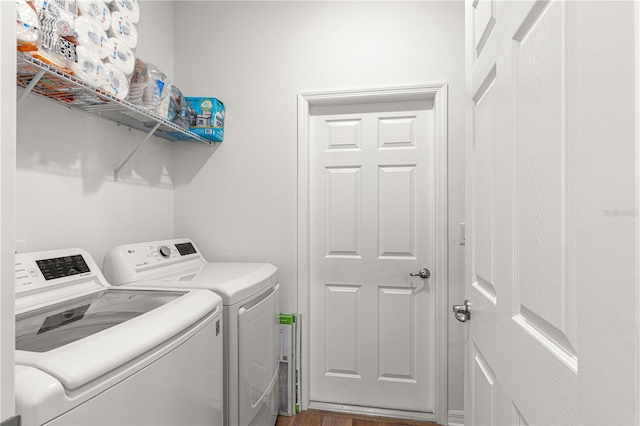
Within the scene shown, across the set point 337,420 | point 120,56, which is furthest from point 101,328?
point 337,420

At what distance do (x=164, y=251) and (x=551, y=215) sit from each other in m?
1.80

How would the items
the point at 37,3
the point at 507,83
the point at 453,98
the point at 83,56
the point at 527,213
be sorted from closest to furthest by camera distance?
the point at 527,213 → the point at 507,83 → the point at 37,3 → the point at 83,56 → the point at 453,98

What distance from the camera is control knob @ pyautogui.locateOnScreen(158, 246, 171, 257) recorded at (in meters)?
1.80

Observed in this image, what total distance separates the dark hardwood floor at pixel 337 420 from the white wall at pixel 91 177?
4.71ft

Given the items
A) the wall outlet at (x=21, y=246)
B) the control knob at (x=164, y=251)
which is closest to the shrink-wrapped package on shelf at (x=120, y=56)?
the wall outlet at (x=21, y=246)

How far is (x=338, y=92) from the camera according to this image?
2.08 metres

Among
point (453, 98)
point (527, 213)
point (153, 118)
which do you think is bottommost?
point (527, 213)

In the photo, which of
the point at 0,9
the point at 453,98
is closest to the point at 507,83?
the point at 0,9

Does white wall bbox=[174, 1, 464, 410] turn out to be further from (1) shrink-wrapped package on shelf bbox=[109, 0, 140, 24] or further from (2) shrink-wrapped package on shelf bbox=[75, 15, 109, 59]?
(2) shrink-wrapped package on shelf bbox=[75, 15, 109, 59]

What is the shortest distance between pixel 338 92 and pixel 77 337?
5.95 ft

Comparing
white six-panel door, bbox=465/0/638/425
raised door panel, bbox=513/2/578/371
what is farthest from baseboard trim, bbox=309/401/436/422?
raised door panel, bbox=513/2/578/371

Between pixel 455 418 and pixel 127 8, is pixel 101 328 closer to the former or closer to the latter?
pixel 127 8

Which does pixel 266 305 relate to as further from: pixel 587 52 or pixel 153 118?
pixel 587 52

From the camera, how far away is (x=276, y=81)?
7.10 feet
